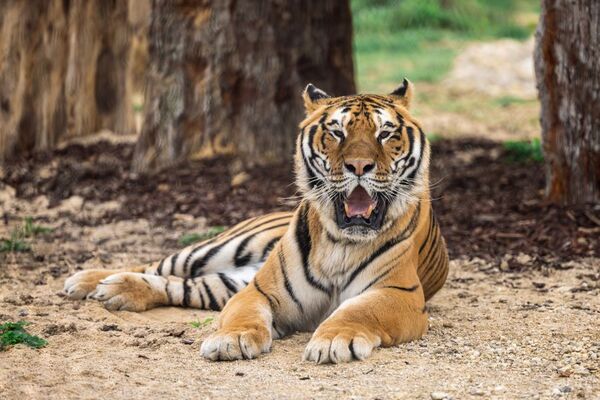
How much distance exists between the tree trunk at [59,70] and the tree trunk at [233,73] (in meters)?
1.92

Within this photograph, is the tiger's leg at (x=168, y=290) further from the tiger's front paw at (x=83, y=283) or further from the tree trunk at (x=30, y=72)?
the tree trunk at (x=30, y=72)

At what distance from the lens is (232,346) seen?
4.25m

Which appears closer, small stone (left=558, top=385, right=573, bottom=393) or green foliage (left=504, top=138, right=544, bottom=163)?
small stone (left=558, top=385, right=573, bottom=393)

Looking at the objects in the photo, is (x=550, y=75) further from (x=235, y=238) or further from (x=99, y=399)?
(x=99, y=399)

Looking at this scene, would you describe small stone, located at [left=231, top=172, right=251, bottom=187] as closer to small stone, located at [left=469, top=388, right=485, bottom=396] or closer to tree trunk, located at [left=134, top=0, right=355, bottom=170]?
tree trunk, located at [left=134, top=0, right=355, bottom=170]

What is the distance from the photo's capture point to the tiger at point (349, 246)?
438cm

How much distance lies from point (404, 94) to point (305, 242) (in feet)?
2.91

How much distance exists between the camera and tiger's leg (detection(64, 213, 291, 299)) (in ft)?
18.8

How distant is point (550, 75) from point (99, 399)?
453 cm

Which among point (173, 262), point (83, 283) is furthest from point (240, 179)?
point (83, 283)

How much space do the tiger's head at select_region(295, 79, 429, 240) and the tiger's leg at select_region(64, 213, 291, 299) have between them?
1.00 meters

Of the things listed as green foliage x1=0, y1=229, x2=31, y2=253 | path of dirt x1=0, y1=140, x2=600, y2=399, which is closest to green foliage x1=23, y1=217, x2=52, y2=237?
path of dirt x1=0, y1=140, x2=600, y2=399

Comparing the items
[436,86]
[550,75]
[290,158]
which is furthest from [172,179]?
[436,86]

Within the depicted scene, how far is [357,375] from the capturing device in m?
4.02
